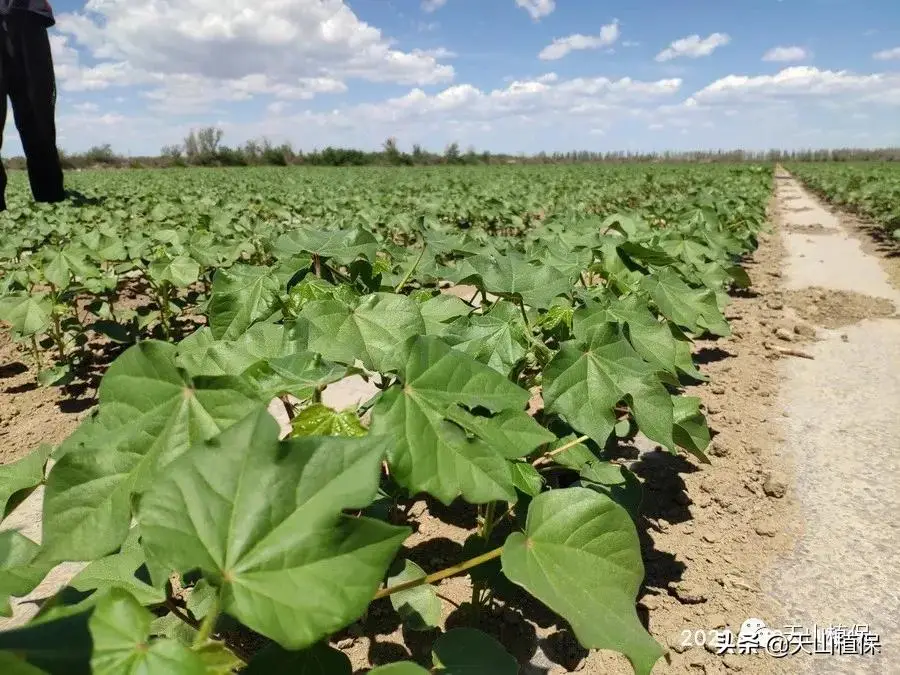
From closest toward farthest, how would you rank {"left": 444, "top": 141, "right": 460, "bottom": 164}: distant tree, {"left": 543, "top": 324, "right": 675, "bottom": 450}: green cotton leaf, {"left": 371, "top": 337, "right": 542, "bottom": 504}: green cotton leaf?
{"left": 371, "top": 337, "right": 542, "bottom": 504}: green cotton leaf < {"left": 543, "top": 324, "right": 675, "bottom": 450}: green cotton leaf < {"left": 444, "top": 141, "right": 460, "bottom": 164}: distant tree

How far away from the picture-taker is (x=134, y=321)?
4.51 meters

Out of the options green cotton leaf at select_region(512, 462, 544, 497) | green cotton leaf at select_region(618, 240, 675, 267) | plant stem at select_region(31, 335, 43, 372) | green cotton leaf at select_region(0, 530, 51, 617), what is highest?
green cotton leaf at select_region(618, 240, 675, 267)

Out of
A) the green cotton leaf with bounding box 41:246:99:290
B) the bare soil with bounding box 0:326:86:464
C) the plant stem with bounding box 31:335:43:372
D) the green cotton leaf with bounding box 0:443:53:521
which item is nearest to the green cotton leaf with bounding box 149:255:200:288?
the green cotton leaf with bounding box 41:246:99:290

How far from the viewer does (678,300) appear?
2.13 metres

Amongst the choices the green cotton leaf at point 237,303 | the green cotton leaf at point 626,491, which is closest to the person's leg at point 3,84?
the green cotton leaf at point 237,303

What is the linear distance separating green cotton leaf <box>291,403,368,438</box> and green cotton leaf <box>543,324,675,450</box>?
52cm

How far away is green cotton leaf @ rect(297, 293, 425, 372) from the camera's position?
1.26 meters

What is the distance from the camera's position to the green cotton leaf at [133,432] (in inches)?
35.3

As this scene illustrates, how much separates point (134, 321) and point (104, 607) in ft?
14.1

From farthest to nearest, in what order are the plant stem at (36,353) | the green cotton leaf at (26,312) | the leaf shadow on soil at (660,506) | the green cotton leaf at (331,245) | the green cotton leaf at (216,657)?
the plant stem at (36,353) < the green cotton leaf at (26,312) < the leaf shadow on soil at (660,506) < the green cotton leaf at (331,245) < the green cotton leaf at (216,657)

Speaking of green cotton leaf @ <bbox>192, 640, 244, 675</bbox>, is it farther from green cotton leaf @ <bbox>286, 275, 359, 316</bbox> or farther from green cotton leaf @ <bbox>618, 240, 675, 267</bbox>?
green cotton leaf @ <bbox>618, 240, 675, 267</bbox>

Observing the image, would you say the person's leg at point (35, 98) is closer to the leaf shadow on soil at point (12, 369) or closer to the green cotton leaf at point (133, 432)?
the leaf shadow on soil at point (12, 369)

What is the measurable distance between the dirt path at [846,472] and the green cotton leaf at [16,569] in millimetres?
2022

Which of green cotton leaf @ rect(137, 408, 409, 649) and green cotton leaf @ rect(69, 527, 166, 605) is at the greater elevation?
green cotton leaf @ rect(137, 408, 409, 649)
